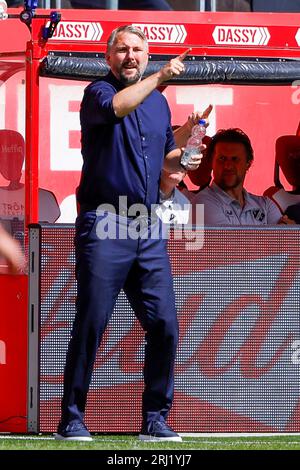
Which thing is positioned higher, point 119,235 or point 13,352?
point 119,235

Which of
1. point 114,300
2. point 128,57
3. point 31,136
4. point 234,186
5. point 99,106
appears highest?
point 128,57

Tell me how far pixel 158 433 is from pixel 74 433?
43 centimetres

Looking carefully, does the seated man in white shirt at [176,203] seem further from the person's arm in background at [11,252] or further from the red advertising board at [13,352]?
the red advertising board at [13,352]

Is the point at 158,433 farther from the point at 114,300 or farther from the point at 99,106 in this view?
the point at 99,106

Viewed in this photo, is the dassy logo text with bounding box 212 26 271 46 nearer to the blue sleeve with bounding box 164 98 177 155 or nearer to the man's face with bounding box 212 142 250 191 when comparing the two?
the man's face with bounding box 212 142 250 191

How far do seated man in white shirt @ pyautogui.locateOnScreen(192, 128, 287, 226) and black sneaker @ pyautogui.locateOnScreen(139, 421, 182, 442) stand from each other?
1.82m

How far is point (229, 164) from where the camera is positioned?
873 cm

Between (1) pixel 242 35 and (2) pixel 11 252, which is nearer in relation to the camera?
(2) pixel 11 252

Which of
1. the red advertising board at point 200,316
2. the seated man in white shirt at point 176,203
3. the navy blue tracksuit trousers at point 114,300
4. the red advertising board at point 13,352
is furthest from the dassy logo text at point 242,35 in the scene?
the red advertising board at point 13,352

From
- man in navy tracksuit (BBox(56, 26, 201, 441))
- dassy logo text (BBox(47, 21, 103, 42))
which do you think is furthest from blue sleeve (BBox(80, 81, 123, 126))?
dassy logo text (BBox(47, 21, 103, 42))

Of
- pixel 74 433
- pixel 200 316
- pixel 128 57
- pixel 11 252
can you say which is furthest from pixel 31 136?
pixel 74 433

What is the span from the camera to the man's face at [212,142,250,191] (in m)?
8.73

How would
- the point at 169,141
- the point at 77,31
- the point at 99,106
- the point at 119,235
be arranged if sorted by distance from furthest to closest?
1. the point at 77,31
2. the point at 169,141
3. the point at 119,235
4. the point at 99,106

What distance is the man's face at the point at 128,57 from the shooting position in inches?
273
